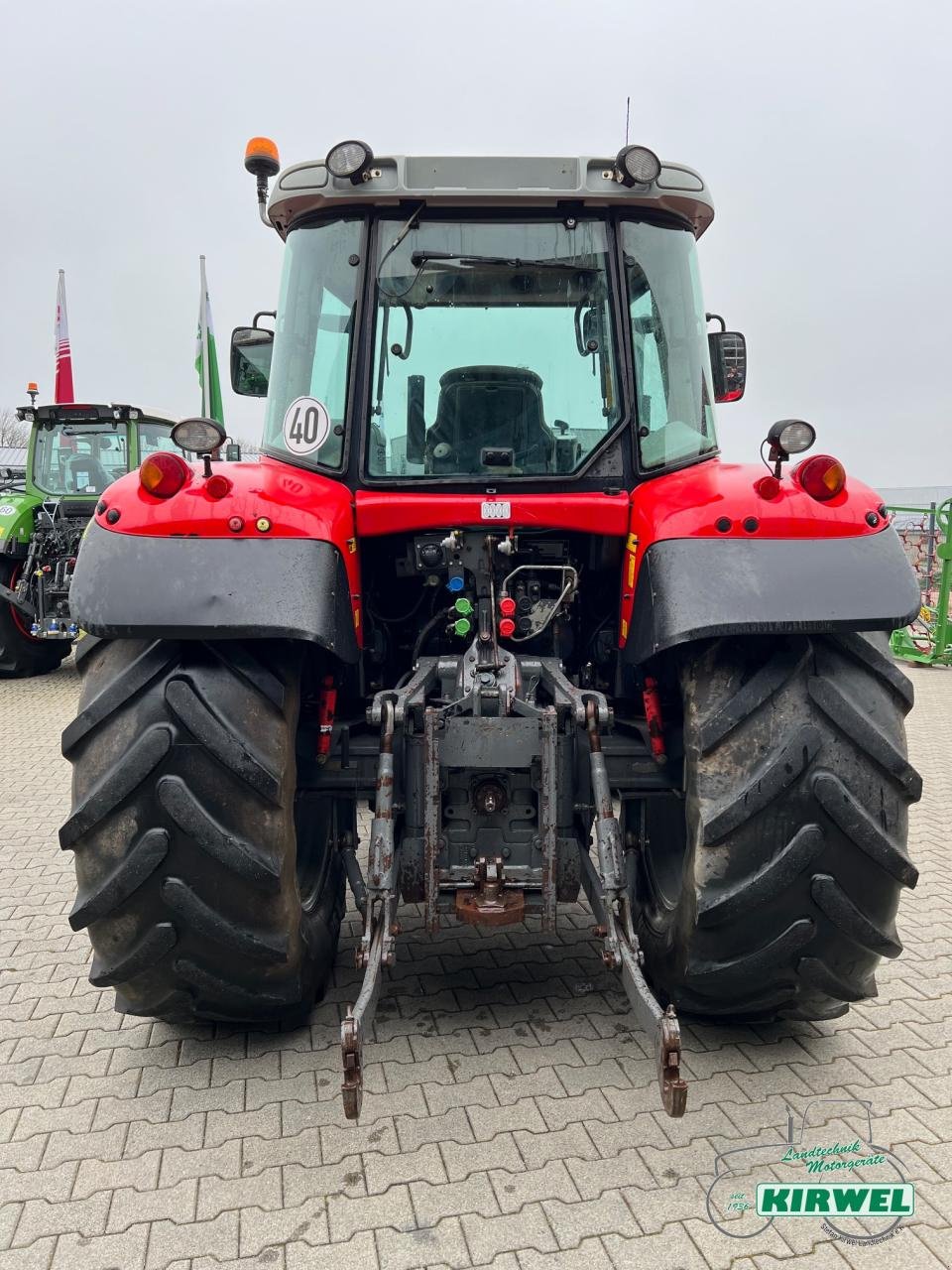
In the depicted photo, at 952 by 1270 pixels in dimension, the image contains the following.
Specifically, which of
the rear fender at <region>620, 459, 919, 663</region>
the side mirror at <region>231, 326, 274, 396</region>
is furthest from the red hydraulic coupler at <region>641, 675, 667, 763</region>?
the side mirror at <region>231, 326, 274, 396</region>

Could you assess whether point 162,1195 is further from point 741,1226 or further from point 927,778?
point 927,778

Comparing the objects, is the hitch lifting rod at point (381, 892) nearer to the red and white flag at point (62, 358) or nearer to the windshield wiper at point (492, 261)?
the windshield wiper at point (492, 261)

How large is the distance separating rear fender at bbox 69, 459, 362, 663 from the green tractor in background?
25.9 feet

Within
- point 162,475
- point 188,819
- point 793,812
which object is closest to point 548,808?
point 793,812

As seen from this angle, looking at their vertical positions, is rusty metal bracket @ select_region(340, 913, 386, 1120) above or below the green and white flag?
below

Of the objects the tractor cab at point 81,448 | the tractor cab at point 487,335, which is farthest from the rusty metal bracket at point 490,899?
the tractor cab at point 81,448

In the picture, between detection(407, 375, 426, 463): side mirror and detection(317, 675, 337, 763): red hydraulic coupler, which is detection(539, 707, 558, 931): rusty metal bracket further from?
detection(407, 375, 426, 463): side mirror

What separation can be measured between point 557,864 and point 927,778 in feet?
14.1

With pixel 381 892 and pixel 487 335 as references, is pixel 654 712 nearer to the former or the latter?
pixel 381 892

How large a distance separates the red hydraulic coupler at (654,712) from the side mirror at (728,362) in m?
1.28

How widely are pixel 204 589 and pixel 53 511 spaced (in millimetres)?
8966

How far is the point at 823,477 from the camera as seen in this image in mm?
2523

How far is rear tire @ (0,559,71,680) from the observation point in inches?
382

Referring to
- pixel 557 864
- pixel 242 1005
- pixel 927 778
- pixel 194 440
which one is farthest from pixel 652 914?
pixel 927 778
